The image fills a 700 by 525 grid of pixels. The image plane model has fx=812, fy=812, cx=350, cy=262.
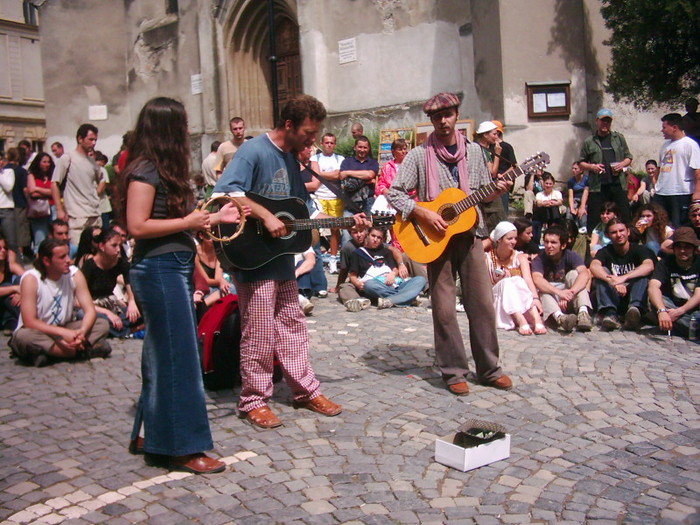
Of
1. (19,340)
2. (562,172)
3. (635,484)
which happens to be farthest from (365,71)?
(635,484)

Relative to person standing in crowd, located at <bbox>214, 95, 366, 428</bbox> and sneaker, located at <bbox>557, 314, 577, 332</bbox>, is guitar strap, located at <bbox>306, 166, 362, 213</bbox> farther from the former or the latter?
sneaker, located at <bbox>557, 314, 577, 332</bbox>

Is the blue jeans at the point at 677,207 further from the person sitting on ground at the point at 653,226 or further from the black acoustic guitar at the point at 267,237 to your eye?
the black acoustic guitar at the point at 267,237

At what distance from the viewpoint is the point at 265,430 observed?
5.10 meters

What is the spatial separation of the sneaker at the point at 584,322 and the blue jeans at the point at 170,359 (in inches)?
183

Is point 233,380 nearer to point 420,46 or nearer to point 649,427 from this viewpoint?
point 649,427

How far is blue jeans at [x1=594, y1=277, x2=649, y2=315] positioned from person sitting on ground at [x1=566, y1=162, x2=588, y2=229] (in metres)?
4.42

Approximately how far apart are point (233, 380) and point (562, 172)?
9.48 metres

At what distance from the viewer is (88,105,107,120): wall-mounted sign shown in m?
23.8

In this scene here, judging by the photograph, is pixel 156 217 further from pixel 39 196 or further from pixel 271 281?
pixel 39 196

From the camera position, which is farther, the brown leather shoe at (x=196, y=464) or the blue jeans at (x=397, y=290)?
the blue jeans at (x=397, y=290)

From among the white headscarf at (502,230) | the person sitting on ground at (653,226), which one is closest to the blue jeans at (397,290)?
the white headscarf at (502,230)

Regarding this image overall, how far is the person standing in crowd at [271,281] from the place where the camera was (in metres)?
5.08

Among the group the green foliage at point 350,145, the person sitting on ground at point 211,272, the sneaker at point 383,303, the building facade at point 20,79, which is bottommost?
the sneaker at point 383,303

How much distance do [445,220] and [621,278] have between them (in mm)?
3256
